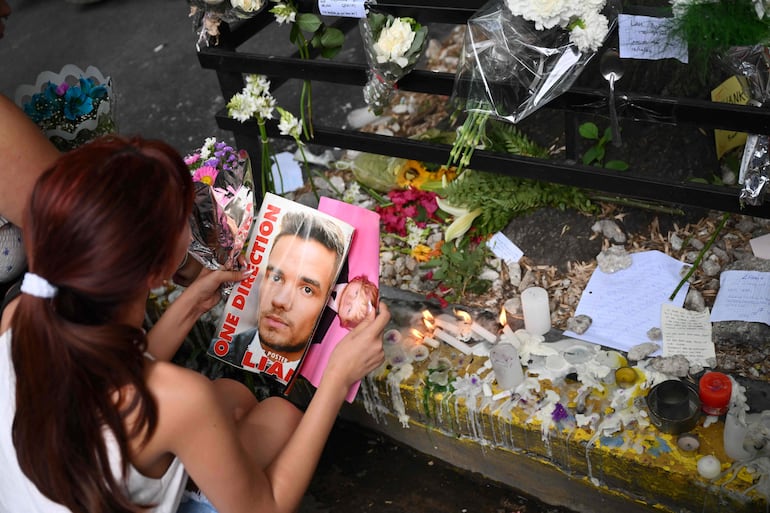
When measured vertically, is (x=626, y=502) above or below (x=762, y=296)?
below

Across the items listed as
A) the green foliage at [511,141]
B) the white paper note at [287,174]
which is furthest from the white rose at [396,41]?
the white paper note at [287,174]

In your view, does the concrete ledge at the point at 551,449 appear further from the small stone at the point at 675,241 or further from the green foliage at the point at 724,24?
the green foliage at the point at 724,24

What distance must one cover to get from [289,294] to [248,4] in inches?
35.6

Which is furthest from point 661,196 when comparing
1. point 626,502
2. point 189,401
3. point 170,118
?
point 170,118

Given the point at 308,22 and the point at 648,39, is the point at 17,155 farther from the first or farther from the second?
the point at 648,39

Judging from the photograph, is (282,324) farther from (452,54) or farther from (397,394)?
(452,54)

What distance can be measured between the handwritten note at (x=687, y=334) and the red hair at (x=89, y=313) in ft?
4.72

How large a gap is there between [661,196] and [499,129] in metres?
0.88

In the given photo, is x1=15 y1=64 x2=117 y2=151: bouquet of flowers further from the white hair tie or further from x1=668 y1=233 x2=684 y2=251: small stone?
x1=668 y1=233 x2=684 y2=251: small stone

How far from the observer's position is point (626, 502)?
199 centimetres

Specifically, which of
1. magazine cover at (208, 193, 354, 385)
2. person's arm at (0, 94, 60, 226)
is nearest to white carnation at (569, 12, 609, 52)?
magazine cover at (208, 193, 354, 385)

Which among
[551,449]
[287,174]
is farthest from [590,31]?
[287,174]

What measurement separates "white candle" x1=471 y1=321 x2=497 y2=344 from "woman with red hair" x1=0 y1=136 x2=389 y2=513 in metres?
0.92

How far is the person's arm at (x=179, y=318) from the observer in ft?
6.40
